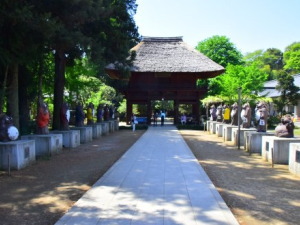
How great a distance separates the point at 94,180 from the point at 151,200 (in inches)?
97.0

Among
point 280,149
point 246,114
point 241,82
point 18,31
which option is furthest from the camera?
point 241,82

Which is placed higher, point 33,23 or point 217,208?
point 33,23

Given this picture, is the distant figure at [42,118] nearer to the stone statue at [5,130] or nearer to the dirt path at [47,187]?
the dirt path at [47,187]

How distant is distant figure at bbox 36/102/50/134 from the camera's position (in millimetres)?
12234

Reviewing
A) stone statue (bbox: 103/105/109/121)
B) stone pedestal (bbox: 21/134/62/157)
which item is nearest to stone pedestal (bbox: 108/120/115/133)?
stone statue (bbox: 103/105/109/121)

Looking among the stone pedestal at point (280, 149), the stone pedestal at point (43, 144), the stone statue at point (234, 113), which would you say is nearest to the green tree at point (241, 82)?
the stone statue at point (234, 113)

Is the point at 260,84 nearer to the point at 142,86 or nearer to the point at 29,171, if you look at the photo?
the point at 142,86

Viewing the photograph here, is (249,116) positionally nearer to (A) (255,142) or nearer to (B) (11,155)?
(A) (255,142)

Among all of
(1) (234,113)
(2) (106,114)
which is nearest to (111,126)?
(2) (106,114)

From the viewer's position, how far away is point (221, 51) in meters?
38.2

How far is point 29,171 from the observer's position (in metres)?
9.20

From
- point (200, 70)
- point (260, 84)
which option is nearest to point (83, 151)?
point (200, 70)


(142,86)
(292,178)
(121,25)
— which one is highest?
(121,25)

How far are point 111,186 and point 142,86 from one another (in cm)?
2258
